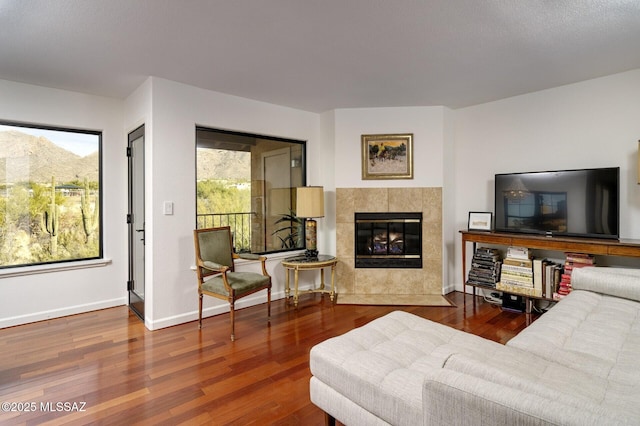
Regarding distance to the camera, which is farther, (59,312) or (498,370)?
(59,312)

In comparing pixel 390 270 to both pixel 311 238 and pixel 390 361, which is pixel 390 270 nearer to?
pixel 311 238

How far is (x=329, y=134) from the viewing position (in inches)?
178

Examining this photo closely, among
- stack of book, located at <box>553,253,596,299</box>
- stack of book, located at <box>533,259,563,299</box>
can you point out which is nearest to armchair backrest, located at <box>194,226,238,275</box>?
stack of book, located at <box>533,259,563,299</box>

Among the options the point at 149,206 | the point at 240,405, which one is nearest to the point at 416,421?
the point at 240,405

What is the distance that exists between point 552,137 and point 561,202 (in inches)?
30.2

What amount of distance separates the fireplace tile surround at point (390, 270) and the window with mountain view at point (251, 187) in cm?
65

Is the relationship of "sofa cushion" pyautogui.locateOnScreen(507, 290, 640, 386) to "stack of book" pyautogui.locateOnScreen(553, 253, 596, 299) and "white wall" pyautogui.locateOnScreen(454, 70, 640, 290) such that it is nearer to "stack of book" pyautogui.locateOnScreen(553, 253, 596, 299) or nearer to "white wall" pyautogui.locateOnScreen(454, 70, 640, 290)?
"stack of book" pyautogui.locateOnScreen(553, 253, 596, 299)

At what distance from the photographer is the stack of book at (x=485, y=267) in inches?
150

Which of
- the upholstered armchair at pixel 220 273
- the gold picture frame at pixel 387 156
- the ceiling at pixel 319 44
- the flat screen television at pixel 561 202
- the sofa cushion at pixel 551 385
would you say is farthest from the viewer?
the gold picture frame at pixel 387 156

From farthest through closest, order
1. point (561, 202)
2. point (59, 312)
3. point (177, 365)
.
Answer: point (59, 312) < point (561, 202) < point (177, 365)

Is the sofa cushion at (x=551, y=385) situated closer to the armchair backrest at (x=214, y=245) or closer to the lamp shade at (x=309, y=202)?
the armchair backrest at (x=214, y=245)

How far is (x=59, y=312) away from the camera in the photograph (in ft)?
11.7

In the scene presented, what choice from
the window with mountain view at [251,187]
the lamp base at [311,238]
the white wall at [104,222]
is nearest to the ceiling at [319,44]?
the white wall at [104,222]

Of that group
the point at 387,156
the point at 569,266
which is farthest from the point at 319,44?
the point at 569,266
